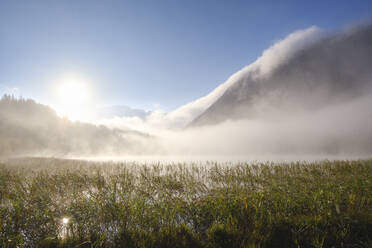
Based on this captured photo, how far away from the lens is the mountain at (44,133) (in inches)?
3015

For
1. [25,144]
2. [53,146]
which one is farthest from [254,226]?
[53,146]

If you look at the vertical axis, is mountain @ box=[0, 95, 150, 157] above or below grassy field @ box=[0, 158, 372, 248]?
above

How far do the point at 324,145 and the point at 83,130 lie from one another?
214 m

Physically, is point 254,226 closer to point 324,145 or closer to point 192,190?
point 192,190

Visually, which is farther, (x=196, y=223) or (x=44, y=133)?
(x=44, y=133)

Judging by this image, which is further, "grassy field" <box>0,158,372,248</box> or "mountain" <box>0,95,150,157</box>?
"mountain" <box>0,95,150,157</box>

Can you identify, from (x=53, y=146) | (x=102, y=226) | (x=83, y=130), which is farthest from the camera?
(x=83, y=130)

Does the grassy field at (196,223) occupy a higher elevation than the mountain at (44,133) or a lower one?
lower

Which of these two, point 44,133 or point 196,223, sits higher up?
point 44,133

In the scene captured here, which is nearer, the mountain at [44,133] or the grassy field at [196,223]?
the grassy field at [196,223]

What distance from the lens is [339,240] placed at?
4379 millimetres

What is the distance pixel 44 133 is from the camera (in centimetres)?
9169

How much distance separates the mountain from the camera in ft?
251

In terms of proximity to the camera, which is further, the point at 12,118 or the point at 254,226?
the point at 12,118
